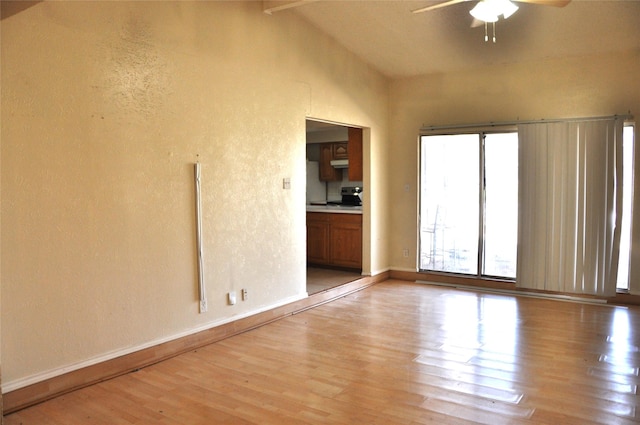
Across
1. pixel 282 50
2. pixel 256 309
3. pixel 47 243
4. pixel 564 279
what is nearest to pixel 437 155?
pixel 564 279

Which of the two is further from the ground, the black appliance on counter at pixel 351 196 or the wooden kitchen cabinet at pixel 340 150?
the wooden kitchen cabinet at pixel 340 150

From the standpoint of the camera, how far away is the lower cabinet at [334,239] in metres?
6.92

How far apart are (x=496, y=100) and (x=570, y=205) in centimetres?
159

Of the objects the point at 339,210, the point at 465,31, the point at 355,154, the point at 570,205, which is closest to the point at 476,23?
the point at 465,31

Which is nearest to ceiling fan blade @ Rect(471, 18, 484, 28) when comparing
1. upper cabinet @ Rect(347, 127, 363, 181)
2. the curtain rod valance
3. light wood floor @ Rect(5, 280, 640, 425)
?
the curtain rod valance

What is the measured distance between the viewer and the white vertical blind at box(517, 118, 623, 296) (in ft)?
18.0

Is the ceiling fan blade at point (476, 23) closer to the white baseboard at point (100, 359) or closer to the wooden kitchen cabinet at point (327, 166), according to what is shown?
the white baseboard at point (100, 359)

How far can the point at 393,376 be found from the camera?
353cm

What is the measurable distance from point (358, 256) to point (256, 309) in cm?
241

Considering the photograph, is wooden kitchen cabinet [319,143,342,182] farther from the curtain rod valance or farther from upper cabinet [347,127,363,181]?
the curtain rod valance

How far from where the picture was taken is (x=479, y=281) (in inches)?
253

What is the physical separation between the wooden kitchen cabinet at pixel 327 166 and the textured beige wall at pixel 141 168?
2941 millimetres

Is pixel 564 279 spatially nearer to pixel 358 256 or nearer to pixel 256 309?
pixel 358 256

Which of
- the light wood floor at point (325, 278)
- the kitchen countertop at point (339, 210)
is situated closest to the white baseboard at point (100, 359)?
the light wood floor at point (325, 278)
